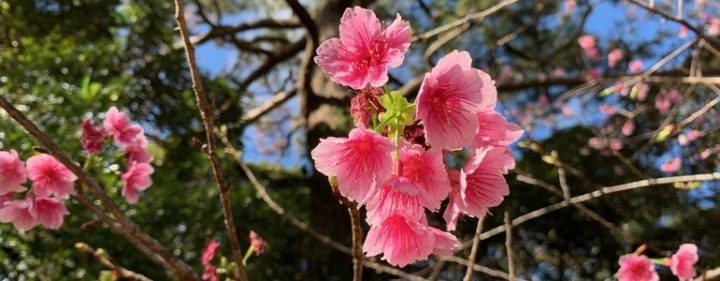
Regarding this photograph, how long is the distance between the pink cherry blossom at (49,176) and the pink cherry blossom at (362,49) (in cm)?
67

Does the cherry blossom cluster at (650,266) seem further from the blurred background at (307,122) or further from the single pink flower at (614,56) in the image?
the single pink flower at (614,56)

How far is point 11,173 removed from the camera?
1117 millimetres

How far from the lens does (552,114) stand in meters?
5.11

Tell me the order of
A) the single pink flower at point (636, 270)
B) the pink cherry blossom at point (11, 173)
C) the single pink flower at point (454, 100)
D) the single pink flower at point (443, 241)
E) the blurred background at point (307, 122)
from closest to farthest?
the single pink flower at point (454, 100) → the single pink flower at point (443, 241) → the pink cherry blossom at point (11, 173) → the single pink flower at point (636, 270) → the blurred background at point (307, 122)

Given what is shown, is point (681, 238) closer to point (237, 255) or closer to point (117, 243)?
point (117, 243)

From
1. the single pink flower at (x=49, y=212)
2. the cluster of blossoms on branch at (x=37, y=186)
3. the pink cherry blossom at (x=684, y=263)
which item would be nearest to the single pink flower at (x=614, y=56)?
the pink cherry blossom at (x=684, y=263)

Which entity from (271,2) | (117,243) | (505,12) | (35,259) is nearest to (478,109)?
(35,259)

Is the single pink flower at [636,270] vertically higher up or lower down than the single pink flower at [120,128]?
lower down

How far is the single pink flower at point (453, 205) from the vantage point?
0.71m

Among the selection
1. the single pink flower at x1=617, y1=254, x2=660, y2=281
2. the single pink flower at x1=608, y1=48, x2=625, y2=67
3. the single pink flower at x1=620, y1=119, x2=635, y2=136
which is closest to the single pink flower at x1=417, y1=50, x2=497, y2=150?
the single pink flower at x1=617, y1=254, x2=660, y2=281

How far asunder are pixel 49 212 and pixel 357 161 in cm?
82

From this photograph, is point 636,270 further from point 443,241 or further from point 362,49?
point 362,49

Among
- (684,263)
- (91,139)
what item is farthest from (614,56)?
(91,139)

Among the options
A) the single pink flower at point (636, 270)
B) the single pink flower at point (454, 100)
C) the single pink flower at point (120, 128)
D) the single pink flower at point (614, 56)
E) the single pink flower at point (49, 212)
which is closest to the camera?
the single pink flower at point (454, 100)
